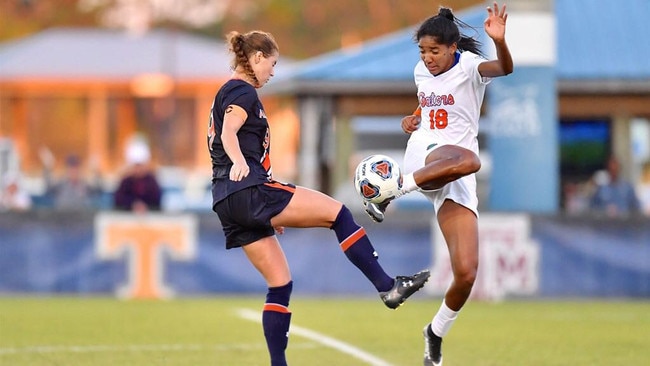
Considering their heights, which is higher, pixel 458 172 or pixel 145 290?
pixel 458 172

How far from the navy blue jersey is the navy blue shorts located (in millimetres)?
44

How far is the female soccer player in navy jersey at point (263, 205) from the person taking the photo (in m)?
8.47

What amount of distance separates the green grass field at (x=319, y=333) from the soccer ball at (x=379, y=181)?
1.66 meters

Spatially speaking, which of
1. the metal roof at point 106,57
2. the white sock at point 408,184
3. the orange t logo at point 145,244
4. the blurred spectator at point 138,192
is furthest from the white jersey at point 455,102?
the metal roof at point 106,57

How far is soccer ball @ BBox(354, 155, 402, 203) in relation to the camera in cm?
898

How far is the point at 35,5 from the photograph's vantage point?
5519 cm

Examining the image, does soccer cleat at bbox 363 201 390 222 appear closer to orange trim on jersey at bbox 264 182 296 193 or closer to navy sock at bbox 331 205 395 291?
navy sock at bbox 331 205 395 291

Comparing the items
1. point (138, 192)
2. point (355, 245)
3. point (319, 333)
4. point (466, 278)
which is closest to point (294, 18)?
point (138, 192)

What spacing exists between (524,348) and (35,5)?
4641cm

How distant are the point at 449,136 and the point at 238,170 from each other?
1.76 meters

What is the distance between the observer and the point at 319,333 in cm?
1269

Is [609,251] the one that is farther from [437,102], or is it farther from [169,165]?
[169,165]

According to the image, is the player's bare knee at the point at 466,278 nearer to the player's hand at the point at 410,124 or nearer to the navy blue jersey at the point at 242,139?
the player's hand at the point at 410,124

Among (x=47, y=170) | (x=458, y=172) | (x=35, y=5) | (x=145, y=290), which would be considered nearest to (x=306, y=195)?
(x=458, y=172)
